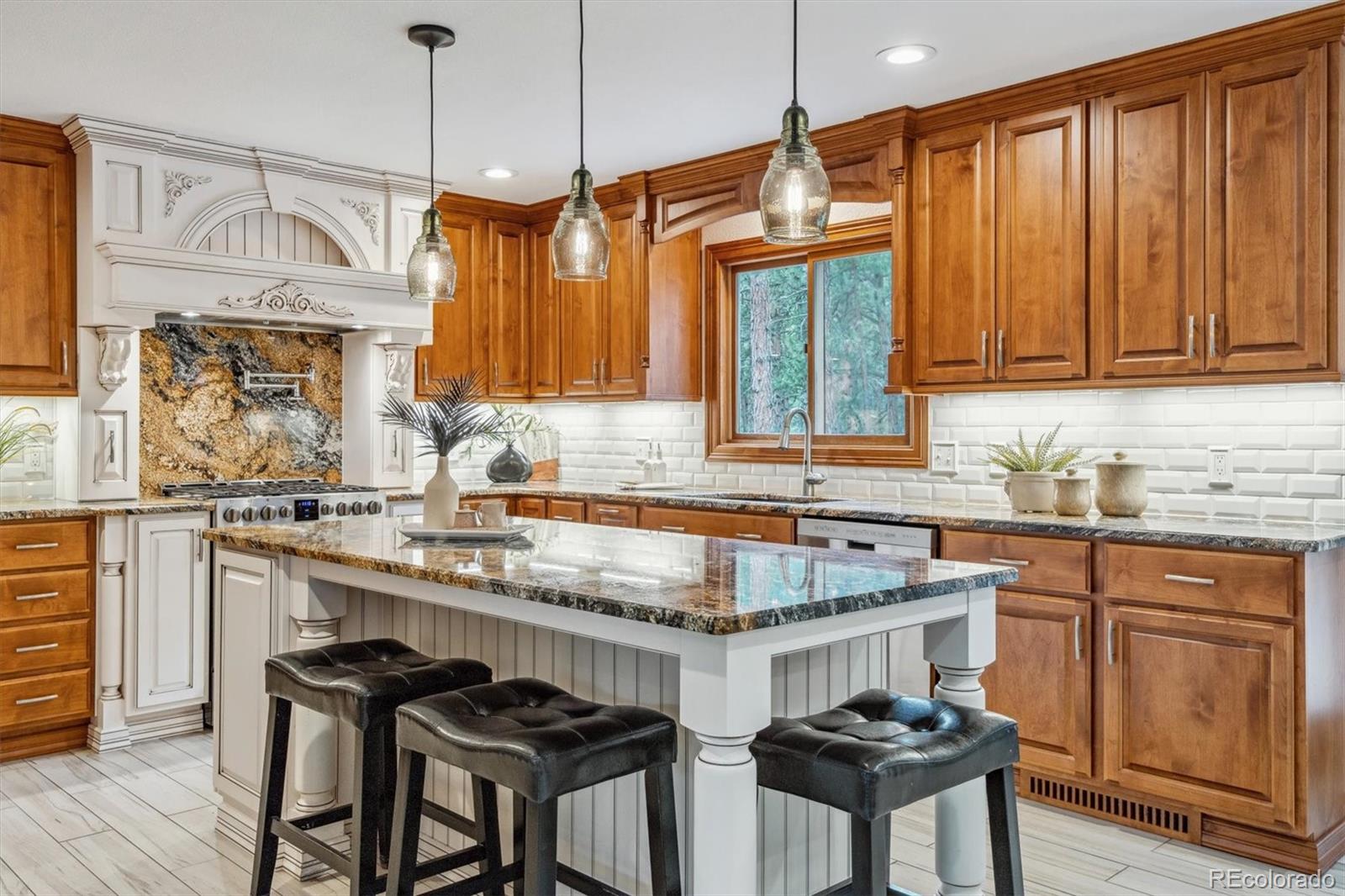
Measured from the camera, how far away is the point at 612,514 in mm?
5043

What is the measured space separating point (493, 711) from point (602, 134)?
3089mm

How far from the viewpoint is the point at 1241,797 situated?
3.07m

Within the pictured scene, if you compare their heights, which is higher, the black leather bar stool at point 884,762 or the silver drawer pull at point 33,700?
the black leather bar stool at point 884,762

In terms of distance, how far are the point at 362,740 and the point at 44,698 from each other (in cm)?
250

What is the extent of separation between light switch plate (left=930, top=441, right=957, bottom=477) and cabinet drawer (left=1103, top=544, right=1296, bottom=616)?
1193mm

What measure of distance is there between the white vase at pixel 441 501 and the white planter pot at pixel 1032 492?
6.66ft

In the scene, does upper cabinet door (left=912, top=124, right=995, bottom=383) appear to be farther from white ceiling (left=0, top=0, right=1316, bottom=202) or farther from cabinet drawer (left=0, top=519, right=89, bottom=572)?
cabinet drawer (left=0, top=519, right=89, bottom=572)

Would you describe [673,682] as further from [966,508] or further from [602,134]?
[602,134]

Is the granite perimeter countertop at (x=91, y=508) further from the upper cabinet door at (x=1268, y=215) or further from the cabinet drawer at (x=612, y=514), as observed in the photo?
the upper cabinet door at (x=1268, y=215)

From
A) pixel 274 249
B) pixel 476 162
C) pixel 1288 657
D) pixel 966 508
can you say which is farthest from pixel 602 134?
pixel 1288 657

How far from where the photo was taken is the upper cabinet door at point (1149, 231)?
11.5 feet

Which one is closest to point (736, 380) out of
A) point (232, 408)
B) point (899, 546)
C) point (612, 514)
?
point (612, 514)

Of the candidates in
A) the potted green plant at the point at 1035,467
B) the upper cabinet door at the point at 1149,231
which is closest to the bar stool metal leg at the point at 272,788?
the potted green plant at the point at 1035,467

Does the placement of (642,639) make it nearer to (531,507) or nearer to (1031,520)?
(1031,520)
